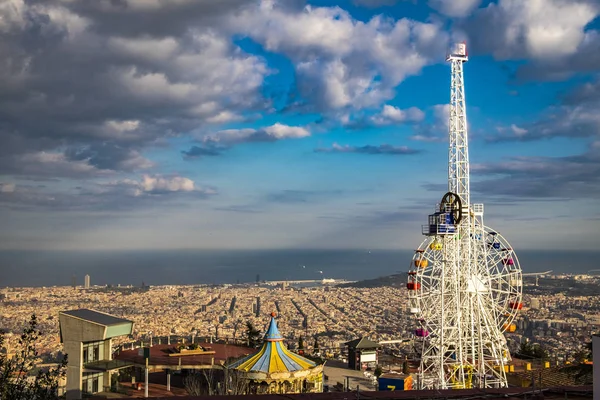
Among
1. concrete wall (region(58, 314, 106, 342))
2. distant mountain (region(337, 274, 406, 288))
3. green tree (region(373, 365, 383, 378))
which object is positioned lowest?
green tree (region(373, 365, 383, 378))

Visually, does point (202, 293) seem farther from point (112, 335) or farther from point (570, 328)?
point (112, 335)

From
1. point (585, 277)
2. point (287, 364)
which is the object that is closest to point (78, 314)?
point (287, 364)

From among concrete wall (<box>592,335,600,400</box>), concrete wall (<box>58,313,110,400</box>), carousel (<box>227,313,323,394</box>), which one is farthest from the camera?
concrete wall (<box>58,313,110,400</box>)

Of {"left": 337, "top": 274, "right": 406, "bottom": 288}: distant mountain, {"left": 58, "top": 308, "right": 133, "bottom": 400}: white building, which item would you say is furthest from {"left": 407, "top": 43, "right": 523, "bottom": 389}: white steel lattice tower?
{"left": 337, "top": 274, "right": 406, "bottom": 288}: distant mountain

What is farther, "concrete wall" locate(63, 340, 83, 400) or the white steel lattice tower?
the white steel lattice tower

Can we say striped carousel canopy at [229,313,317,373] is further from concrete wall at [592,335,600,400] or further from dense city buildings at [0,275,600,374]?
dense city buildings at [0,275,600,374]

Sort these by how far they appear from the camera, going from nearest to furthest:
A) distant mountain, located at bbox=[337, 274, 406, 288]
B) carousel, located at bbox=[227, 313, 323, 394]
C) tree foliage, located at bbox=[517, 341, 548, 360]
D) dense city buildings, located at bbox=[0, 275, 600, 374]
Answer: carousel, located at bbox=[227, 313, 323, 394], tree foliage, located at bbox=[517, 341, 548, 360], dense city buildings, located at bbox=[0, 275, 600, 374], distant mountain, located at bbox=[337, 274, 406, 288]

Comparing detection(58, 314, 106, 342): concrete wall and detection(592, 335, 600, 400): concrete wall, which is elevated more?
detection(592, 335, 600, 400): concrete wall
